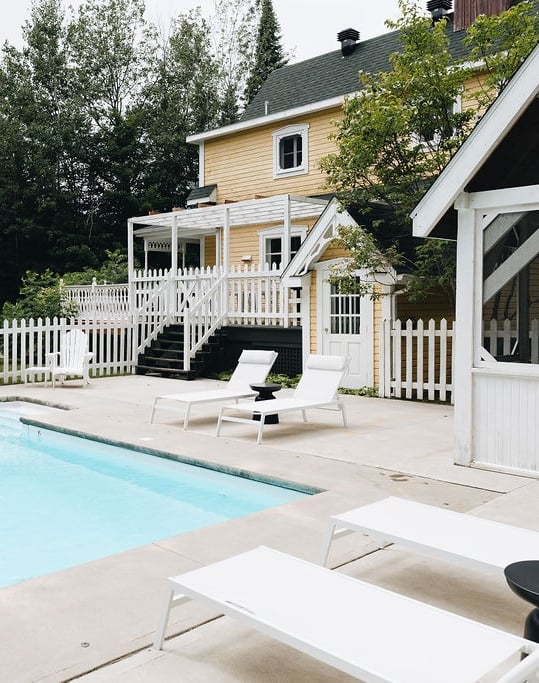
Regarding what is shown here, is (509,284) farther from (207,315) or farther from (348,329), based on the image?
(207,315)

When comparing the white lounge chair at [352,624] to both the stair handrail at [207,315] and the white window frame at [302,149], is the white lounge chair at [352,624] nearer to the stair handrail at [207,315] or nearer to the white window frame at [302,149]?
the stair handrail at [207,315]

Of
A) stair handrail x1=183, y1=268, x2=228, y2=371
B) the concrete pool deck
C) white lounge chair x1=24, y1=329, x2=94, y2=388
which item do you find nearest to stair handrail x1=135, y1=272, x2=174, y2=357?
stair handrail x1=183, y1=268, x2=228, y2=371

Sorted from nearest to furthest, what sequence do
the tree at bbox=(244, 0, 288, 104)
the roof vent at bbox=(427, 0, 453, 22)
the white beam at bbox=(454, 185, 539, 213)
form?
the white beam at bbox=(454, 185, 539, 213) < the roof vent at bbox=(427, 0, 453, 22) < the tree at bbox=(244, 0, 288, 104)

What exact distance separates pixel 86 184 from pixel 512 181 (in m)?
29.9

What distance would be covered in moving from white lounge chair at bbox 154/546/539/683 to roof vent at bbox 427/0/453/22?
1982cm

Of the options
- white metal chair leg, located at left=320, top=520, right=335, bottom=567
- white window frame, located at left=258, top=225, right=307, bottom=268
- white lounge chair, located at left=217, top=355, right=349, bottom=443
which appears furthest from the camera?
white window frame, located at left=258, top=225, right=307, bottom=268

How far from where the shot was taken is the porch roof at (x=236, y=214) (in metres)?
15.2

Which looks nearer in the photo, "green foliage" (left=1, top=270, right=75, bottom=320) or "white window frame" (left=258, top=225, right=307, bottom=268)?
"green foliage" (left=1, top=270, right=75, bottom=320)

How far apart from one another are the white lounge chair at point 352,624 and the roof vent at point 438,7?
19819 mm

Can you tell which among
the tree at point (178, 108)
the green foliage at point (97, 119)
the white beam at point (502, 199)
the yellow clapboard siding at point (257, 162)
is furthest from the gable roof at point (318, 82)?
the white beam at point (502, 199)

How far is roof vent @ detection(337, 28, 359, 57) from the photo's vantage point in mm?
20891

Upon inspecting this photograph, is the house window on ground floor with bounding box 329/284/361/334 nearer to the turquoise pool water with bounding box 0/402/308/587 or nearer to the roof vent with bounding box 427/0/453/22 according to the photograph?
the turquoise pool water with bounding box 0/402/308/587

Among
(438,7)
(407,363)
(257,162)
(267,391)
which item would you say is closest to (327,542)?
(267,391)

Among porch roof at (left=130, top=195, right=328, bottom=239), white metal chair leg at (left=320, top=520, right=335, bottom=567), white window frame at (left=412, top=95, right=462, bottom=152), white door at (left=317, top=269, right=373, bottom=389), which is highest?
white window frame at (left=412, top=95, right=462, bottom=152)
